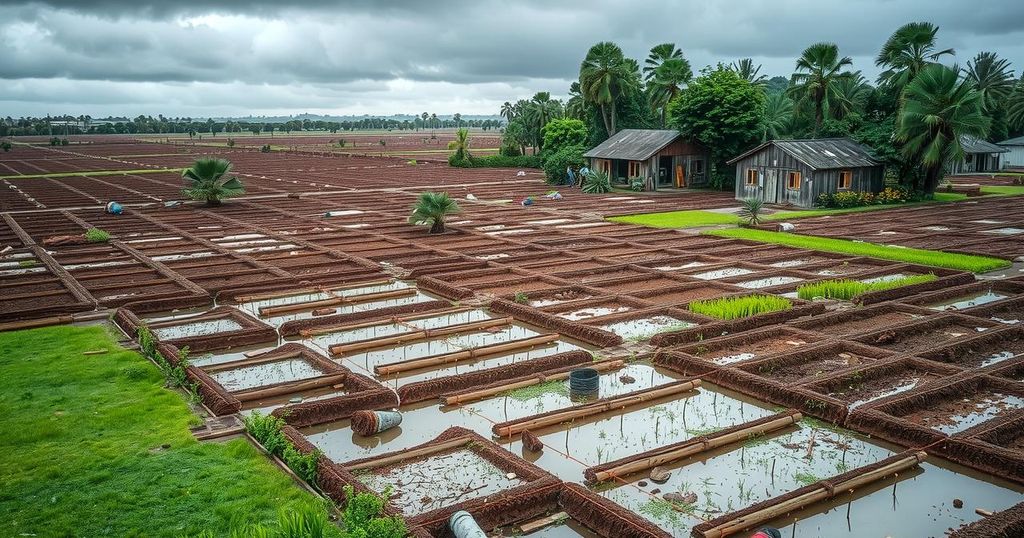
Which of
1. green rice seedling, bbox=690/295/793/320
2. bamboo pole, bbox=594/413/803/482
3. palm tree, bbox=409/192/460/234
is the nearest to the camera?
bamboo pole, bbox=594/413/803/482

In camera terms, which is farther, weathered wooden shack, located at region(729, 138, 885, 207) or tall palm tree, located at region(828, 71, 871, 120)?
tall palm tree, located at region(828, 71, 871, 120)

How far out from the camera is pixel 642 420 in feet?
36.9

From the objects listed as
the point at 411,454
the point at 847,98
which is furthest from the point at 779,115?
the point at 411,454

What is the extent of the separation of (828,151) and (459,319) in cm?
2776

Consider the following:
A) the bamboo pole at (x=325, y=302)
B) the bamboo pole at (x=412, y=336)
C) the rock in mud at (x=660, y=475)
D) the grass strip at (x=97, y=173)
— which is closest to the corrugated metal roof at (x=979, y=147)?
the bamboo pole at (x=325, y=302)

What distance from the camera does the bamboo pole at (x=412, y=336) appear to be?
1439 centimetres

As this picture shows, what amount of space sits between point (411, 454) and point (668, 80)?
178ft

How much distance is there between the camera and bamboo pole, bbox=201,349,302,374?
43.7 feet

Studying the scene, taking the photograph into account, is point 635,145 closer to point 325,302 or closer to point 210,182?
point 210,182

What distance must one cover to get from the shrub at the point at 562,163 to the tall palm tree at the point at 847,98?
15.7 meters

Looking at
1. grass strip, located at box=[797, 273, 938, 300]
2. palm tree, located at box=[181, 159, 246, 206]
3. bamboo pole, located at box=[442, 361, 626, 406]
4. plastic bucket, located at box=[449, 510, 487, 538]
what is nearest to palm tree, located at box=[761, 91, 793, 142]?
grass strip, located at box=[797, 273, 938, 300]

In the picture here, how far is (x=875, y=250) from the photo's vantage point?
24109 millimetres

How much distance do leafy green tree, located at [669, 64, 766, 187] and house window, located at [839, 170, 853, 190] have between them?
7852mm

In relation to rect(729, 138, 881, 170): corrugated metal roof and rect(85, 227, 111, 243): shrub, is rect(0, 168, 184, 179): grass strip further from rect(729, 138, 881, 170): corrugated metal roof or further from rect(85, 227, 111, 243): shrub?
rect(729, 138, 881, 170): corrugated metal roof
